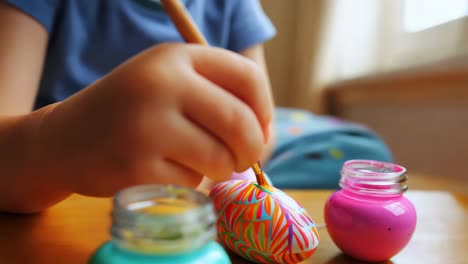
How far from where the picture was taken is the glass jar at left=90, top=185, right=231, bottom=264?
0.59 feet

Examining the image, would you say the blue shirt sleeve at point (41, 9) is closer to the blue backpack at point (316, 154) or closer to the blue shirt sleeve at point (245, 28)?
the blue shirt sleeve at point (245, 28)

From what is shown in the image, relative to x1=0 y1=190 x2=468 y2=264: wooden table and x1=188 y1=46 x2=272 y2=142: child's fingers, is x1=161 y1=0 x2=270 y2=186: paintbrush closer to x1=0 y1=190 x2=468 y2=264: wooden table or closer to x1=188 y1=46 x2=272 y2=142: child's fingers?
x1=188 y1=46 x2=272 y2=142: child's fingers

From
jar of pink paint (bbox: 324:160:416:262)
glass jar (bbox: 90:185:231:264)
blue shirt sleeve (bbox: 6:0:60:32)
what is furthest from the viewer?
blue shirt sleeve (bbox: 6:0:60:32)

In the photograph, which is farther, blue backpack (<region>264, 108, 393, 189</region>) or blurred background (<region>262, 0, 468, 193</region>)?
blurred background (<region>262, 0, 468, 193</region>)

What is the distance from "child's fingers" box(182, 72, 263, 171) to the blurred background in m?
0.64

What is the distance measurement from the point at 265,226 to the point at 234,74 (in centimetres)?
10

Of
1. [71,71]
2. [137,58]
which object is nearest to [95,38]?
[71,71]

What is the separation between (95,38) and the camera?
574mm

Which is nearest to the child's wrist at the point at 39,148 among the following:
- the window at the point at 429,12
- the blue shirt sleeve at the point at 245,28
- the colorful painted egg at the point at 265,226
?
the colorful painted egg at the point at 265,226

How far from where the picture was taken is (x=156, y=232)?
18 cm

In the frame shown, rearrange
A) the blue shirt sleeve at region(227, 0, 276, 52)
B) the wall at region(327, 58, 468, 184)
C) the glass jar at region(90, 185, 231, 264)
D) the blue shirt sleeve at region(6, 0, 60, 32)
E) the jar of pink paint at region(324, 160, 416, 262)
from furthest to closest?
the wall at region(327, 58, 468, 184), the blue shirt sleeve at region(227, 0, 276, 52), the blue shirt sleeve at region(6, 0, 60, 32), the jar of pink paint at region(324, 160, 416, 262), the glass jar at region(90, 185, 231, 264)

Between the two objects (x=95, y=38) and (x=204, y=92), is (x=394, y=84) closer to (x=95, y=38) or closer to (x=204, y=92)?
(x=95, y=38)

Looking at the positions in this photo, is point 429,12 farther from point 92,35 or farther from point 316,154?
point 92,35

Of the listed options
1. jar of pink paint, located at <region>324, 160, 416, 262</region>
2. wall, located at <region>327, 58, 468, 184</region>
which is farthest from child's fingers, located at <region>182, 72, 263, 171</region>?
wall, located at <region>327, 58, 468, 184</region>
